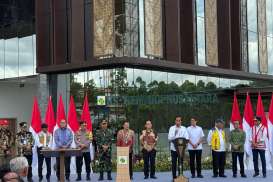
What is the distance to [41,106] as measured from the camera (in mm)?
26281

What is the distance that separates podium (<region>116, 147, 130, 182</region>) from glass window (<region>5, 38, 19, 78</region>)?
14252 mm

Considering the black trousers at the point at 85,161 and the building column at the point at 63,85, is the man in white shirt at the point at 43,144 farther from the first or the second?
the building column at the point at 63,85

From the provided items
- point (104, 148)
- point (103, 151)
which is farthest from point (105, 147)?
point (103, 151)

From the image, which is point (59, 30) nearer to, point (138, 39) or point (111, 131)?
point (138, 39)

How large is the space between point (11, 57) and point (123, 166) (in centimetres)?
1499

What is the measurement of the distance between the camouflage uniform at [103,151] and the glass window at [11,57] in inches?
474

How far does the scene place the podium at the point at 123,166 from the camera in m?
15.7

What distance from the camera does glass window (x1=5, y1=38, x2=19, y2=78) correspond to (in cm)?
2869

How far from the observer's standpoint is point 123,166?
51.7 ft

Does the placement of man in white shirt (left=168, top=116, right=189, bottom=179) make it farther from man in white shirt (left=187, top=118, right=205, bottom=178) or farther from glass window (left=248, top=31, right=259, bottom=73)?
glass window (left=248, top=31, right=259, bottom=73)

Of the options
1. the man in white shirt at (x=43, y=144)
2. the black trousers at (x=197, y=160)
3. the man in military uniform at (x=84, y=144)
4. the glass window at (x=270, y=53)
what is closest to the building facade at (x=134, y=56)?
the glass window at (x=270, y=53)

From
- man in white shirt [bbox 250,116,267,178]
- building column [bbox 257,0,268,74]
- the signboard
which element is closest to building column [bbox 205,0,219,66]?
building column [bbox 257,0,268,74]

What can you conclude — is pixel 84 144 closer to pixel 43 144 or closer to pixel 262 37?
pixel 43 144

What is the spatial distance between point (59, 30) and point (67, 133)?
10.3 m
